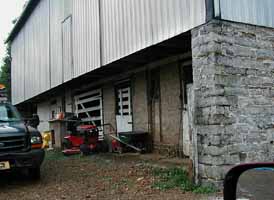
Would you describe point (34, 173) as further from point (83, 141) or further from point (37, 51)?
point (37, 51)

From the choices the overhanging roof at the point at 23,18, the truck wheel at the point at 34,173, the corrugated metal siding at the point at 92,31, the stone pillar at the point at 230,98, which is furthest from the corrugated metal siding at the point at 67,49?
the stone pillar at the point at 230,98

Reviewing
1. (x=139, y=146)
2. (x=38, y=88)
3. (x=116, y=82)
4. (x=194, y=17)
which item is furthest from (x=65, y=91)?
(x=194, y=17)

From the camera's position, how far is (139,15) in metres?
8.86

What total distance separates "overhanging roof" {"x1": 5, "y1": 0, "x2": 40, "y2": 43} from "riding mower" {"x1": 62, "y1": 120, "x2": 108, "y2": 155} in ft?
31.6

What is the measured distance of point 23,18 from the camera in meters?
22.2

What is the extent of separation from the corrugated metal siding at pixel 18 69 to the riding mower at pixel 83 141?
10002mm

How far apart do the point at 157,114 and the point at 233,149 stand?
17.7ft

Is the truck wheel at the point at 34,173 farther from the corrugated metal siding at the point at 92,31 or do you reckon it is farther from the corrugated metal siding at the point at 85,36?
the corrugated metal siding at the point at 85,36

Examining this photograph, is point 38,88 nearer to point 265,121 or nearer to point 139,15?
point 139,15

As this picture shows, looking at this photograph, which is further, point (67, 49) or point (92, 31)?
point (67, 49)

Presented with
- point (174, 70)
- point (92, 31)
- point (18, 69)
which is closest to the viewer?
point (174, 70)

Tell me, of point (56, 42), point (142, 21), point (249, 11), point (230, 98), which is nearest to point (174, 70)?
point (142, 21)

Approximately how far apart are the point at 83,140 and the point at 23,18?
41.0 feet

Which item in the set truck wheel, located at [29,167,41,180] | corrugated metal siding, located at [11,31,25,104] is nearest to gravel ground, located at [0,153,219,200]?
truck wheel, located at [29,167,41,180]
